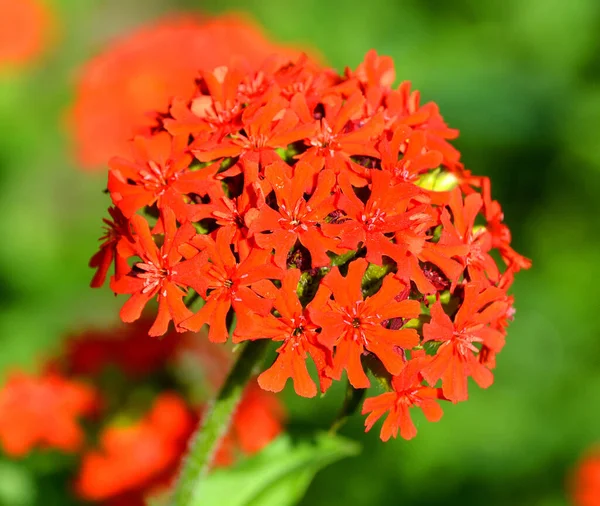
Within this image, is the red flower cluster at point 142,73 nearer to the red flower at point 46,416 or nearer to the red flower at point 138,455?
the red flower at point 46,416

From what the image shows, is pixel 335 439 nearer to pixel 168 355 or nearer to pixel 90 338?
pixel 168 355

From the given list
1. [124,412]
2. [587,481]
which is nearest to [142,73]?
[124,412]

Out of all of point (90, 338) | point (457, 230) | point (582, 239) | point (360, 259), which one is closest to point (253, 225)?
point (360, 259)

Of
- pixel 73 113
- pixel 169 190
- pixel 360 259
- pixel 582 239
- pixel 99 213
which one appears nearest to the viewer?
pixel 360 259

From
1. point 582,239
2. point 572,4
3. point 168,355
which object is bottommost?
point 582,239

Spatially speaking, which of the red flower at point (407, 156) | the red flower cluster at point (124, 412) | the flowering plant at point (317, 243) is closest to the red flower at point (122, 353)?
the red flower cluster at point (124, 412)

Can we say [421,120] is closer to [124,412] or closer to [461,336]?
[461,336]
